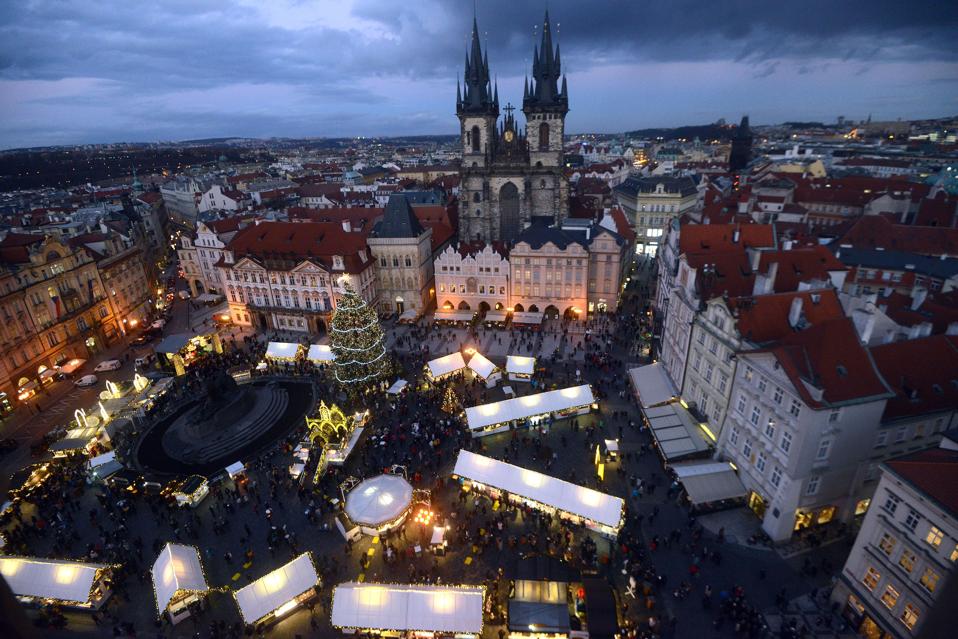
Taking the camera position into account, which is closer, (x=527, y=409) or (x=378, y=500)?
(x=378, y=500)

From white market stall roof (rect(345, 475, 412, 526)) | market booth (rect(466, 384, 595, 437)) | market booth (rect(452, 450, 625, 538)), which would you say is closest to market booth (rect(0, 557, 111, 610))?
white market stall roof (rect(345, 475, 412, 526))

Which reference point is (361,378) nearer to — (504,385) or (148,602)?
(504,385)

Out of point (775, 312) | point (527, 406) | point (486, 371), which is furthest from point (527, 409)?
point (775, 312)

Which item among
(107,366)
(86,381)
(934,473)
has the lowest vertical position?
(86,381)

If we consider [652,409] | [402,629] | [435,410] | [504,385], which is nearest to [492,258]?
[504,385]

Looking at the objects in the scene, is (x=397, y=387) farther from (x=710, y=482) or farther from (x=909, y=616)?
(x=909, y=616)

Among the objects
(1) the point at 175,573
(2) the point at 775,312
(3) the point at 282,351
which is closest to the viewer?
(1) the point at 175,573

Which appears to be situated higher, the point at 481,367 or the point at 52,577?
the point at 481,367
